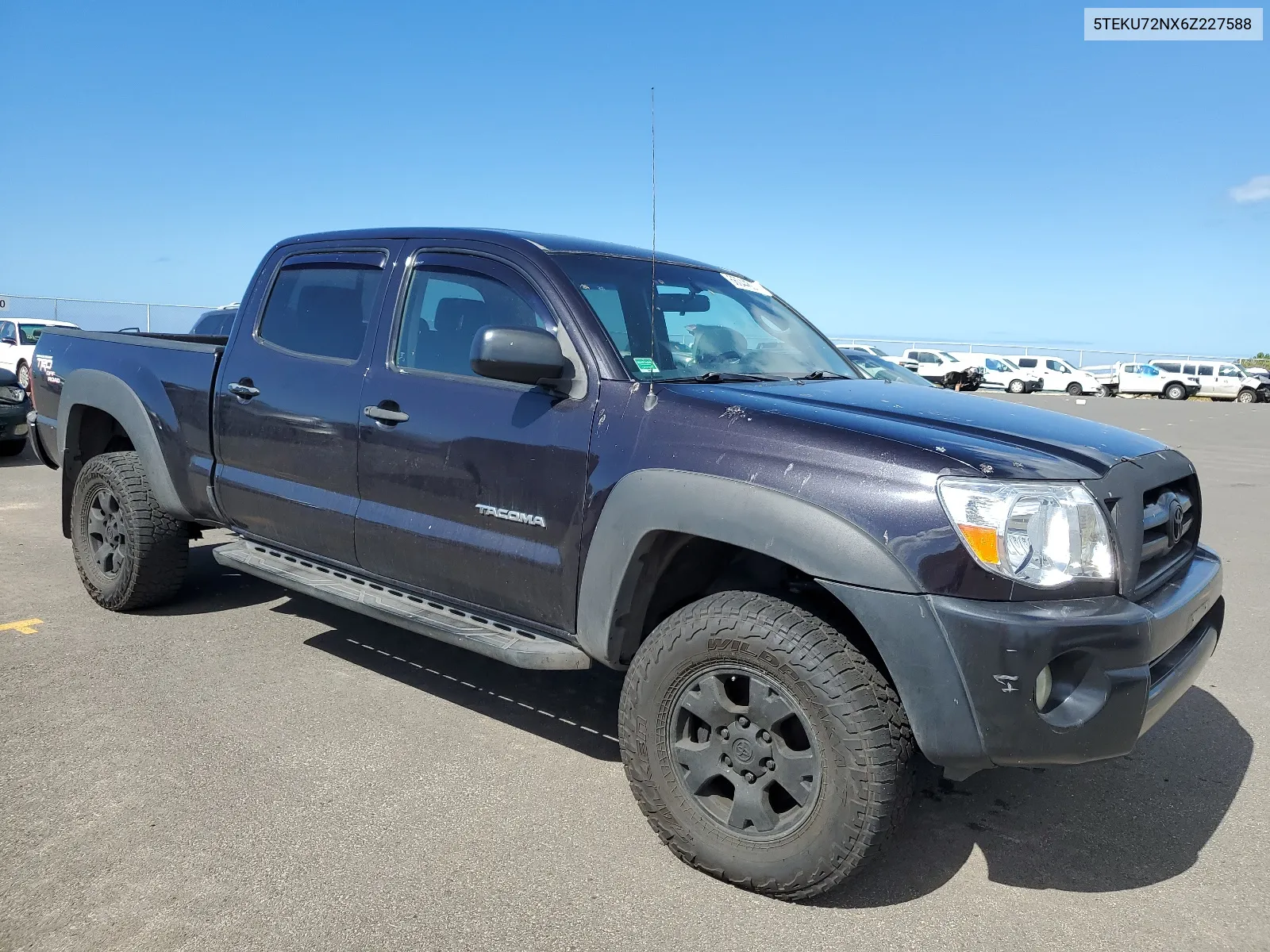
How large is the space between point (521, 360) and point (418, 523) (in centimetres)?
85

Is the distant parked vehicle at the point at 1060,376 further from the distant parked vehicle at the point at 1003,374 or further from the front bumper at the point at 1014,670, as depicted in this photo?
the front bumper at the point at 1014,670

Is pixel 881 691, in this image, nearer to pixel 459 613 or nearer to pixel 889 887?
pixel 889 887

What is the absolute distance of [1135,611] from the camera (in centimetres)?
249

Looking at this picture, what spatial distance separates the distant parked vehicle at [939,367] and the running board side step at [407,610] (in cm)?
3506

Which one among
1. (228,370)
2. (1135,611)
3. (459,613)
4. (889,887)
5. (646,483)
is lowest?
(889,887)

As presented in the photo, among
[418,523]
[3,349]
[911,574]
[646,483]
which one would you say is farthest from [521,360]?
[3,349]

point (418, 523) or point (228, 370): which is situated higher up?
point (228, 370)

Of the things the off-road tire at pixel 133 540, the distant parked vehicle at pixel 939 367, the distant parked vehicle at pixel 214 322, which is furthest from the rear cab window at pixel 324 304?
the distant parked vehicle at pixel 939 367

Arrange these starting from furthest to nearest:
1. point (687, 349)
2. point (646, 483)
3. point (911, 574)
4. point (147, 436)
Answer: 1. point (147, 436)
2. point (687, 349)
3. point (646, 483)
4. point (911, 574)


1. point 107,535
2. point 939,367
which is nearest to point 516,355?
point 107,535

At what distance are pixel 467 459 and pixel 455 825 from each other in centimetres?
120

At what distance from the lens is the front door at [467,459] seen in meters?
3.16

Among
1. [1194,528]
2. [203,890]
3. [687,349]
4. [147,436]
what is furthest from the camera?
[147,436]

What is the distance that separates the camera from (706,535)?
2.75 metres
